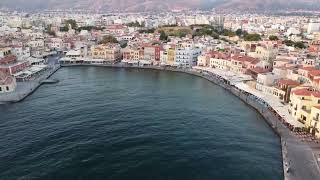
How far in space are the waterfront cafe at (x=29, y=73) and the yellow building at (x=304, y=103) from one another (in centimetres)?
5303

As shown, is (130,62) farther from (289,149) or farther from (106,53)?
(289,149)

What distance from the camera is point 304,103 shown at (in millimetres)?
42531

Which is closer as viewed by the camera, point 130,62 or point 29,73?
point 29,73

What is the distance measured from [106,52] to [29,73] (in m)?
25.8

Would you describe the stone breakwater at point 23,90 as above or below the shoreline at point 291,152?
above

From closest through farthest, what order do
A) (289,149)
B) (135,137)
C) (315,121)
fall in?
(289,149) → (315,121) → (135,137)

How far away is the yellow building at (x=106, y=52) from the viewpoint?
94.0 metres

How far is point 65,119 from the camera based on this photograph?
4638cm

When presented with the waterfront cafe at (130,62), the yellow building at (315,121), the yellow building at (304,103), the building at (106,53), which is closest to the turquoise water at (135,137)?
the yellow building at (304,103)

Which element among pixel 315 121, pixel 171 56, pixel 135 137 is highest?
pixel 171 56

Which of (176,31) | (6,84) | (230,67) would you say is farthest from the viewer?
(176,31)

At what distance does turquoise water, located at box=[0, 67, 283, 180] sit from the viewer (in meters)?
32.8

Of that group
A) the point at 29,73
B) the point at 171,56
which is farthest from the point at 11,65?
the point at 171,56

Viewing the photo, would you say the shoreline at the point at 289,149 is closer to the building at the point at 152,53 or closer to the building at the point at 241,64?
the building at the point at 241,64
